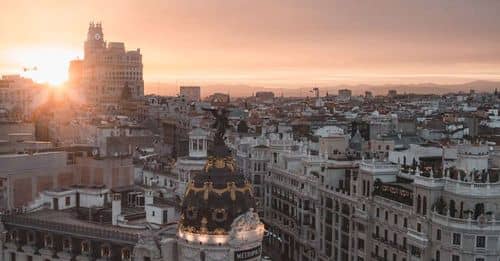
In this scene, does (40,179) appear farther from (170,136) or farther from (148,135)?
(170,136)

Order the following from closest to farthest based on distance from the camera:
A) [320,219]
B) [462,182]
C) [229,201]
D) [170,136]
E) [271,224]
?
1. [229,201]
2. [462,182]
3. [320,219]
4. [271,224]
5. [170,136]

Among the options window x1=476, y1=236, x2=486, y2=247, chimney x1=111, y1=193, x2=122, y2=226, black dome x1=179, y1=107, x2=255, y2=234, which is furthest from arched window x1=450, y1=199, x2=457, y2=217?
chimney x1=111, y1=193, x2=122, y2=226

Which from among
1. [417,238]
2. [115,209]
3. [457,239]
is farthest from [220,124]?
[417,238]

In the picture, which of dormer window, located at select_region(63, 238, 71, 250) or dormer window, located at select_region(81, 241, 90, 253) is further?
dormer window, located at select_region(63, 238, 71, 250)

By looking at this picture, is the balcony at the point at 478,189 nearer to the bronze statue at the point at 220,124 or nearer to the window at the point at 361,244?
the window at the point at 361,244

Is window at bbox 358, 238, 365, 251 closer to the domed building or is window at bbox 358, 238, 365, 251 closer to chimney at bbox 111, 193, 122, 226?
chimney at bbox 111, 193, 122, 226

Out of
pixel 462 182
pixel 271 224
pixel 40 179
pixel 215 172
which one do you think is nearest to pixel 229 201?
pixel 215 172

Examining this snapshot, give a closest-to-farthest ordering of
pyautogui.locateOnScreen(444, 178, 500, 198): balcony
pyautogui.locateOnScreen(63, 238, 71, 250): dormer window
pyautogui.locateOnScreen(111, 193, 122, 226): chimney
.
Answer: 1. pyautogui.locateOnScreen(444, 178, 500, 198): balcony
2. pyautogui.locateOnScreen(63, 238, 71, 250): dormer window
3. pyautogui.locateOnScreen(111, 193, 122, 226): chimney

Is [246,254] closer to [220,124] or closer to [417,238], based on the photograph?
[220,124]
